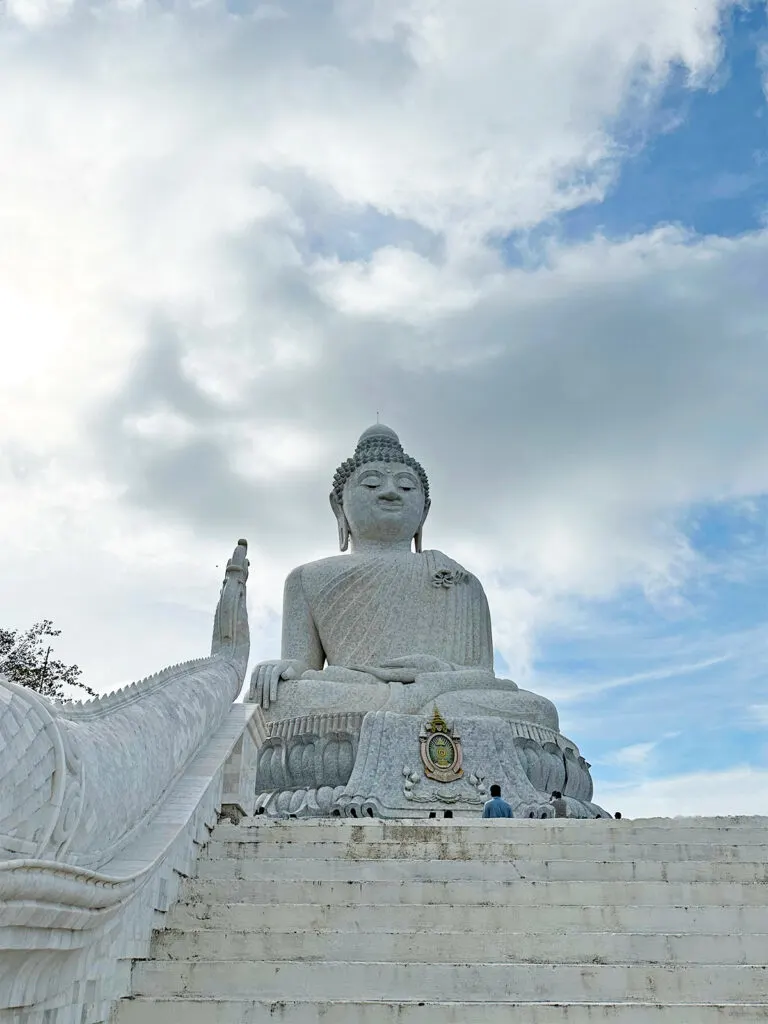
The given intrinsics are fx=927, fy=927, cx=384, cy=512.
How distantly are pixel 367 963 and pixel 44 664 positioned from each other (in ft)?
46.8

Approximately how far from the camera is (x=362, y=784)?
30.1 ft

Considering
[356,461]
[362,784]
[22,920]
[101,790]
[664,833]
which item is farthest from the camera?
[356,461]

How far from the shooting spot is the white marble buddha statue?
34.3ft

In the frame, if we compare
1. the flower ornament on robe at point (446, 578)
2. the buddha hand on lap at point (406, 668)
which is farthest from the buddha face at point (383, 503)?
the buddha hand on lap at point (406, 668)

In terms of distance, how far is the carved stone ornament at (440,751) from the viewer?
30.8 ft

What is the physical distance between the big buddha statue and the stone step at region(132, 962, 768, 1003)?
16.6 feet

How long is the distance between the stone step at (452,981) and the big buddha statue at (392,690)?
507cm

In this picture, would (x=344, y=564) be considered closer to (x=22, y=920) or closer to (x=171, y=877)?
(x=171, y=877)

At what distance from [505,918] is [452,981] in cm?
57

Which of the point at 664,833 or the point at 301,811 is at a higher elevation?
the point at 301,811

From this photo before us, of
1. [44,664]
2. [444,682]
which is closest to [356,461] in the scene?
[444,682]

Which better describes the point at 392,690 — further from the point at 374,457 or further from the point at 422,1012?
the point at 422,1012

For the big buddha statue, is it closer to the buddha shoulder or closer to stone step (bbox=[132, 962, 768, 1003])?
the buddha shoulder

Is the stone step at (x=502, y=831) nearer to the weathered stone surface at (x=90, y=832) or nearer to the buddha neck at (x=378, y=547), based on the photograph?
the weathered stone surface at (x=90, y=832)
